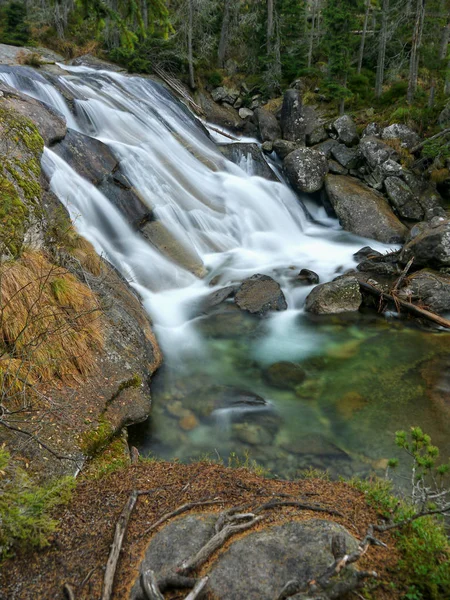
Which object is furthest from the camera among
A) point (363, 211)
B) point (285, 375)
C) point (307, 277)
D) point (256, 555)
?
point (363, 211)

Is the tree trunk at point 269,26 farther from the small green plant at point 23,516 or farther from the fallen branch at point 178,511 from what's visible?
the small green plant at point 23,516

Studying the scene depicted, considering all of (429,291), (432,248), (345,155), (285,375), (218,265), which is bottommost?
(285,375)

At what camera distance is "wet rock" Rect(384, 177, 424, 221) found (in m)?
15.1

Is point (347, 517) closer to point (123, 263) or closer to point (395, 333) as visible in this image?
point (395, 333)

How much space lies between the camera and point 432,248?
10789mm

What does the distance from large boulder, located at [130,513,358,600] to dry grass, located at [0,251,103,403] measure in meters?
2.38

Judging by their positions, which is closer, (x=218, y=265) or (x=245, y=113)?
(x=218, y=265)

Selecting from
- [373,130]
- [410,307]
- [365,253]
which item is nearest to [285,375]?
[410,307]

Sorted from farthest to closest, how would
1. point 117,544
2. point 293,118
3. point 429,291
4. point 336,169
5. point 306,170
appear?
point 293,118, point 336,169, point 306,170, point 429,291, point 117,544

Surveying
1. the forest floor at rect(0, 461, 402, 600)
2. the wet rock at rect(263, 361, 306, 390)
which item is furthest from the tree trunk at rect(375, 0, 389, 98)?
the forest floor at rect(0, 461, 402, 600)

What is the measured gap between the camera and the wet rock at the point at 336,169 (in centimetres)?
1669

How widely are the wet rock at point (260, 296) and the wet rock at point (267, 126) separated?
11419 mm

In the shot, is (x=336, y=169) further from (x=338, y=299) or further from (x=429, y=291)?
(x=338, y=299)

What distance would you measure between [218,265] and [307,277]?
8.28 feet
